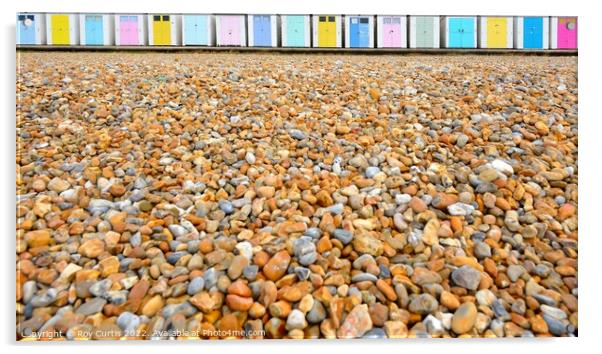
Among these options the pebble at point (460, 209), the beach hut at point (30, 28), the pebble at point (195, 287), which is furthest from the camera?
the beach hut at point (30, 28)

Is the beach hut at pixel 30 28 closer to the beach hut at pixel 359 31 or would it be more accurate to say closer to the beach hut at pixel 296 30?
the beach hut at pixel 296 30

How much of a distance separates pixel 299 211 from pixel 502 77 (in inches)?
40.1

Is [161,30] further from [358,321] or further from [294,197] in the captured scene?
[358,321]

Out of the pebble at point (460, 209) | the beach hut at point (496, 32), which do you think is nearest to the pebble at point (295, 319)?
the pebble at point (460, 209)

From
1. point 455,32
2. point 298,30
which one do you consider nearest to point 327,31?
point 298,30

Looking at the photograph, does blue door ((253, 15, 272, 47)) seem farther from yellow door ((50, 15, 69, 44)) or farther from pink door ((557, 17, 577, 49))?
pink door ((557, 17, 577, 49))

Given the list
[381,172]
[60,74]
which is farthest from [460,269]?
[60,74]

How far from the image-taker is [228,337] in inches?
42.8

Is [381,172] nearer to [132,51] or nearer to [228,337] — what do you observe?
[228,337]

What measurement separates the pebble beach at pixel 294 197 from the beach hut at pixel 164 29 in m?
0.11

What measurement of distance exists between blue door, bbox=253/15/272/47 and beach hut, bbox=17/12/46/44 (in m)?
0.69

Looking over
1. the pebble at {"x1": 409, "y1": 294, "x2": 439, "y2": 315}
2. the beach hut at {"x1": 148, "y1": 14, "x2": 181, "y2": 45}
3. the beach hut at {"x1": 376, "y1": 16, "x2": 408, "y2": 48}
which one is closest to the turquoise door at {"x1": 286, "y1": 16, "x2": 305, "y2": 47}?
the beach hut at {"x1": 376, "y1": 16, "x2": 408, "y2": 48}

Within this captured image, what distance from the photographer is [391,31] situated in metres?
1.43

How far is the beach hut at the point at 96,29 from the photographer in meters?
1.35
